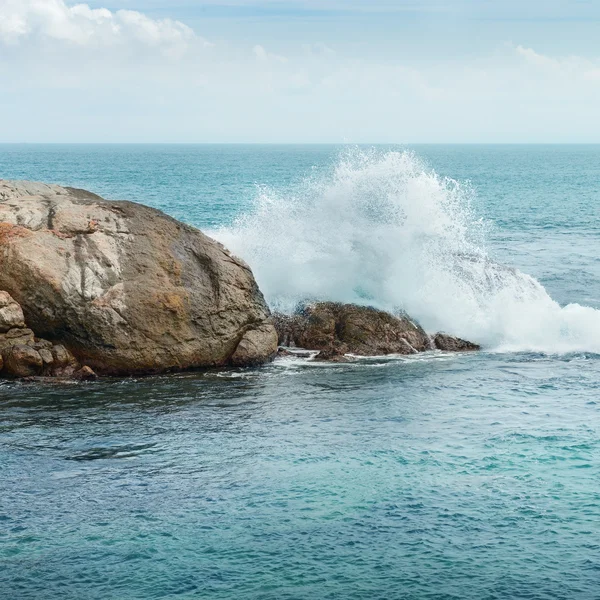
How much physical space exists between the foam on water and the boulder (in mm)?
452

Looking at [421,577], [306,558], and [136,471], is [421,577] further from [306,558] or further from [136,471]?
[136,471]

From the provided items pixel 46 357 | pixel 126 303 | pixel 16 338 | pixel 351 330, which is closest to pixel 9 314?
pixel 16 338

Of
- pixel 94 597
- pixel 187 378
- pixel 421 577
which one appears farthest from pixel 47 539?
pixel 187 378

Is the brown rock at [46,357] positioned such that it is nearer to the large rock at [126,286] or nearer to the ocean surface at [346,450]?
the large rock at [126,286]

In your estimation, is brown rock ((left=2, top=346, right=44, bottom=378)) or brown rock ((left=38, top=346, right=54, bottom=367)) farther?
brown rock ((left=38, top=346, right=54, bottom=367))

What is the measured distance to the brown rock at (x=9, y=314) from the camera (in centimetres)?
1792

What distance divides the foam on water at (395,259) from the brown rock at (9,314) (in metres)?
6.33

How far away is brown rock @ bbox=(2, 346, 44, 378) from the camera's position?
1780 centimetres

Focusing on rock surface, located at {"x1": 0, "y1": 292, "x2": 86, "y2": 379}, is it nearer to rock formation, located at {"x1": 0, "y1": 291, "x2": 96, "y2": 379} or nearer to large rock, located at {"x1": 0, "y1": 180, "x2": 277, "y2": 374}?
rock formation, located at {"x1": 0, "y1": 291, "x2": 96, "y2": 379}

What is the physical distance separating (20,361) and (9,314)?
930mm

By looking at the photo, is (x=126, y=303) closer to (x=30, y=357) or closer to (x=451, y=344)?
(x=30, y=357)

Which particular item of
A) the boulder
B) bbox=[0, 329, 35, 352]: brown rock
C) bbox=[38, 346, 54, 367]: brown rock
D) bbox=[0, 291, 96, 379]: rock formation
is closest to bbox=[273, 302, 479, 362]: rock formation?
the boulder

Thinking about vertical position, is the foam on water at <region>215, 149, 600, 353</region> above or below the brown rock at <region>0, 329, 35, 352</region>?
above

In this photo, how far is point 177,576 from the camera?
1028 cm
